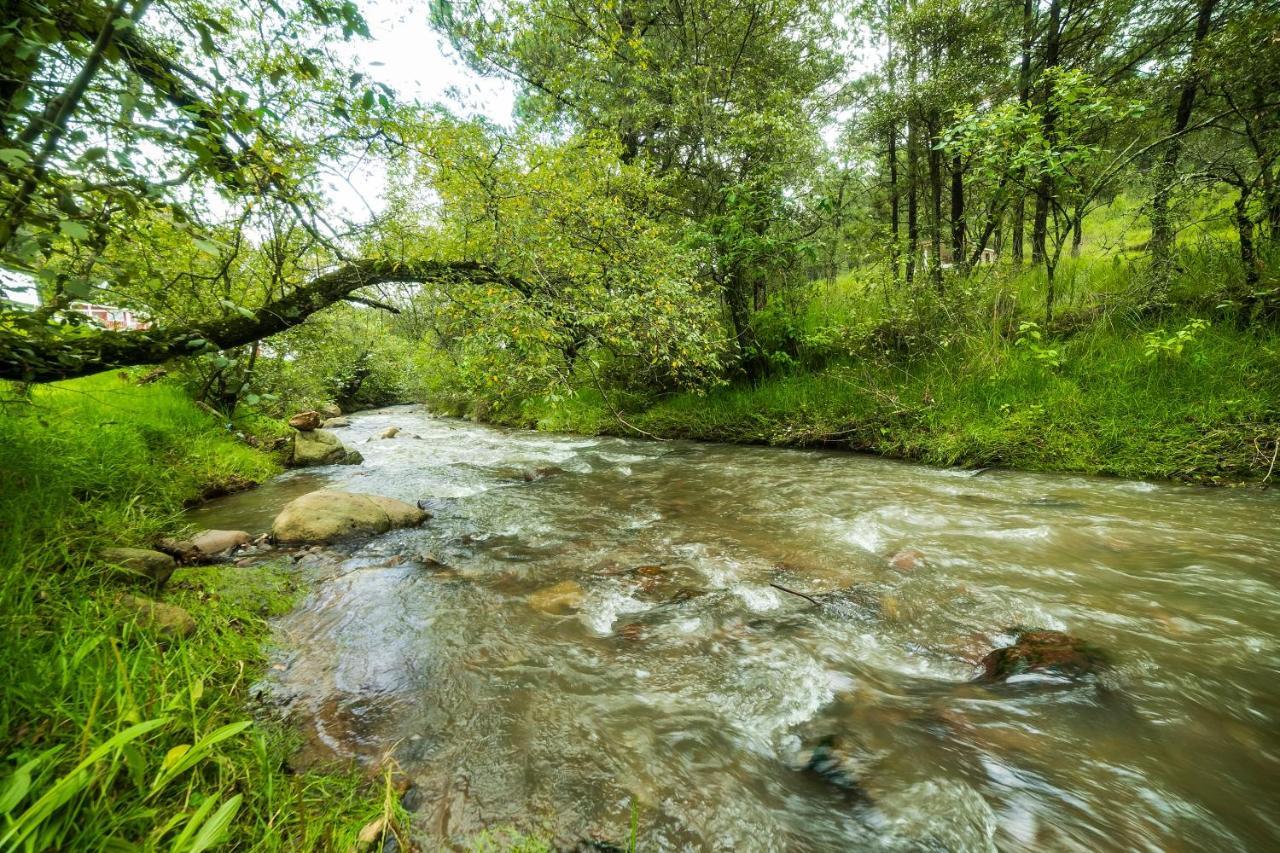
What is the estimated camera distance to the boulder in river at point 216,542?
12.1 ft

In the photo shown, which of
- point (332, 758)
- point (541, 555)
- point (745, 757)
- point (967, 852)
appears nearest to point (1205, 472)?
point (967, 852)

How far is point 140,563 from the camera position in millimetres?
2783

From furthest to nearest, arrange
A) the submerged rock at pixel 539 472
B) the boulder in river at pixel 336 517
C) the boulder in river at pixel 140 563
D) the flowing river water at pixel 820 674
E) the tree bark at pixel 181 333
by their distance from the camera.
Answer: the submerged rock at pixel 539 472 → the boulder in river at pixel 336 517 → the boulder in river at pixel 140 563 → the tree bark at pixel 181 333 → the flowing river water at pixel 820 674

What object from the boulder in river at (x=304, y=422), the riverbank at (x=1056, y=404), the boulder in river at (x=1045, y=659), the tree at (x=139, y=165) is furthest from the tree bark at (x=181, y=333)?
the boulder in river at (x=304, y=422)

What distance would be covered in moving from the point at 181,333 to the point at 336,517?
188cm

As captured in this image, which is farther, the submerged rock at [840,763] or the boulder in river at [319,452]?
the boulder in river at [319,452]

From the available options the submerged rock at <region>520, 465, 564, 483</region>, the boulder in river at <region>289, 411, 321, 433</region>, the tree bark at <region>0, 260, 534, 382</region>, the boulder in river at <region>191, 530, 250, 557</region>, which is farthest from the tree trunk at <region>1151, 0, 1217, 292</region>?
the boulder in river at <region>289, 411, 321, 433</region>

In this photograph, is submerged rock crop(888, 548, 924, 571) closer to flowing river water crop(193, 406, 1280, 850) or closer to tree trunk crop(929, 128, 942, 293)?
flowing river water crop(193, 406, 1280, 850)

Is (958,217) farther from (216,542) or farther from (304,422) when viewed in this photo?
(304,422)

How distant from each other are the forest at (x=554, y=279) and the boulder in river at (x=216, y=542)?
1.04ft

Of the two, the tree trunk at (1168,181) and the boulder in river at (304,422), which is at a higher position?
the tree trunk at (1168,181)

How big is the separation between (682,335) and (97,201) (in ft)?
17.6

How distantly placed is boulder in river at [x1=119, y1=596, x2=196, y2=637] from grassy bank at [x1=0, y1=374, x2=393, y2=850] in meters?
0.05

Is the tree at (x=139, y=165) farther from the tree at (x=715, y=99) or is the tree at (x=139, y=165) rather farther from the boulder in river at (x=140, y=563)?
the tree at (x=715, y=99)
